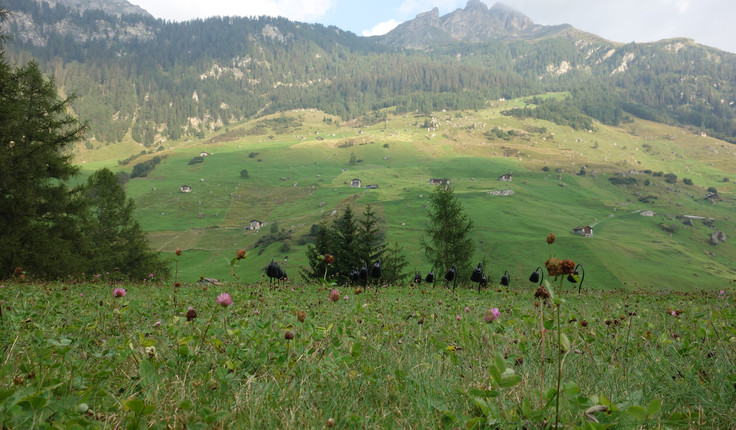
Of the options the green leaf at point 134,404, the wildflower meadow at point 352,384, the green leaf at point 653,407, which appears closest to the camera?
the green leaf at point 653,407

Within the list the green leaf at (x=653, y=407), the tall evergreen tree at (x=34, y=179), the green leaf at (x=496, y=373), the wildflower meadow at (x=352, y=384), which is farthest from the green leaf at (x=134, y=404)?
the tall evergreen tree at (x=34, y=179)

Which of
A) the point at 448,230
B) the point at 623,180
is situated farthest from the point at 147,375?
the point at 623,180

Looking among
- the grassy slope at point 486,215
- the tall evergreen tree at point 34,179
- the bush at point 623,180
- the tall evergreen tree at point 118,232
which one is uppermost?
the tall evergreen tree at point 34,179

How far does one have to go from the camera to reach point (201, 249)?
120 m

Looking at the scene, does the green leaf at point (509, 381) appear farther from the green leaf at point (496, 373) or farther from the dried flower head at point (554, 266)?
the dried flower head at point (554, 266)

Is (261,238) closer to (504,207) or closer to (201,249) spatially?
(201,249)

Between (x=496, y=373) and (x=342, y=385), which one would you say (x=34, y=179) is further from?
(x=496, y=373)

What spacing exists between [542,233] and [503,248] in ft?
73.6

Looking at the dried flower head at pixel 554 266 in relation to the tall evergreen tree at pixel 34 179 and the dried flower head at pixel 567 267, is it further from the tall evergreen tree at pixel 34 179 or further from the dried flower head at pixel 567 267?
the tall evergreen tree at pixel 34 179

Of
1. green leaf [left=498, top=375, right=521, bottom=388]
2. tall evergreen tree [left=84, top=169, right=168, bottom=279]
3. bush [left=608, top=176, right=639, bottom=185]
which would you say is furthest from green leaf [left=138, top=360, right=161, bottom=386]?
bush [left=608, top=176, right=639, bottom=185]

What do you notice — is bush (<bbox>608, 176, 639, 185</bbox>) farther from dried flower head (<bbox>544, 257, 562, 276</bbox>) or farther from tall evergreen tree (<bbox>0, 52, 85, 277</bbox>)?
dried flower head (<bbox>544, 257, 562, 276</bbox>)

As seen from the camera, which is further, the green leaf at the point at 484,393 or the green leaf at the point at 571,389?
the green leaf at the point at 484,393

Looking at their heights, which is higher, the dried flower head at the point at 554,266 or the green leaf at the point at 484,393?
the dried flower head at the point at 554,266

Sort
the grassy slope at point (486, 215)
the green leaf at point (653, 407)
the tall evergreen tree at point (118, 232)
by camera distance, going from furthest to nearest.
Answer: the grassy slope at point (486, 215) < the tall evergreen tree at point (118, 232) < the green leaf at point (653, 407)
